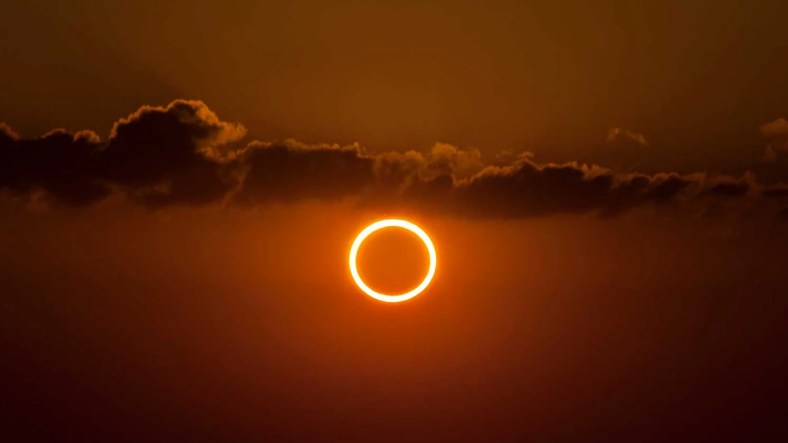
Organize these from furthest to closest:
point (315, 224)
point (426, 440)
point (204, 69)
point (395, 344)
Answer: point (426, 440) < point (395, 344) < point (315, 224) < point (204, 69)

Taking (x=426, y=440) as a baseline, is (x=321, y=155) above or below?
above

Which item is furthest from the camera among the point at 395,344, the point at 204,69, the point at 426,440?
the point at 426,440

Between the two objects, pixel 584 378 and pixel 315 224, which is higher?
pixel 315 224

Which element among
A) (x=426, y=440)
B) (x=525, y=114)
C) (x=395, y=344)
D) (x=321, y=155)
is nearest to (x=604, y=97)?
(x=525, y=114)

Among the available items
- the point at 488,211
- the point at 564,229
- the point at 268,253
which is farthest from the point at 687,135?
the point at 268,253

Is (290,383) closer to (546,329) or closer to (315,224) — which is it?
(315,224)

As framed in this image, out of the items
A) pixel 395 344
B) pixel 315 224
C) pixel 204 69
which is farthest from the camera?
pixel 395 344

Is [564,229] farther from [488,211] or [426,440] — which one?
[426,440]

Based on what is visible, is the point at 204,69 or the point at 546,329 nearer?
the point at 204,69

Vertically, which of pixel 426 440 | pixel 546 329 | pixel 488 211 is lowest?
pixel 426 440
